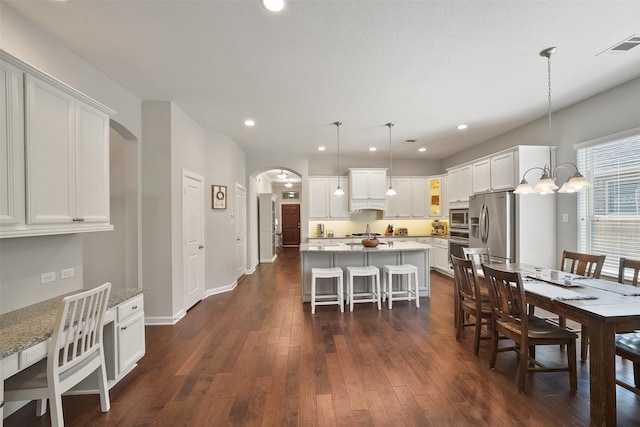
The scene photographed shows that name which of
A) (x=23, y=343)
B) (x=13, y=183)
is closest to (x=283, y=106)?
(x=13, y=183)

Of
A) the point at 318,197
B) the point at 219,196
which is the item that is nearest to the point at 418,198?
the point at 318,197

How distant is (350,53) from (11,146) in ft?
8.56

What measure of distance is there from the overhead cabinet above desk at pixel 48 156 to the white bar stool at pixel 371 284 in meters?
3.11

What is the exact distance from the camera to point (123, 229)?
3613 millimetres

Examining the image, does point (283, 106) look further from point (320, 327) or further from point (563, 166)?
point (563, 166)

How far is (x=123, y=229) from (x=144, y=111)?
1.57 m

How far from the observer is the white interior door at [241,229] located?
6.16 m

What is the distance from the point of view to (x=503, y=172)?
469 centimetres

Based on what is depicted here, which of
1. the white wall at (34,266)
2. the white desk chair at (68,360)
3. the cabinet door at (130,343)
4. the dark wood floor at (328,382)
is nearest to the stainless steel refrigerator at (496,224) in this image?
the dark wood floor at (328,382)

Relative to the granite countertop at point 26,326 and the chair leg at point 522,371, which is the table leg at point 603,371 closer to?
the chair leg at point 522,371

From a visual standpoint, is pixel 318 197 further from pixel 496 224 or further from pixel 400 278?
pixel 496 224

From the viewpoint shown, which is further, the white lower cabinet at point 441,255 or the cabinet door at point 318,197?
the cabinet door at point 318,197

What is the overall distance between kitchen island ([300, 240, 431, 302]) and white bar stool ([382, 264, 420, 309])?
234 mm

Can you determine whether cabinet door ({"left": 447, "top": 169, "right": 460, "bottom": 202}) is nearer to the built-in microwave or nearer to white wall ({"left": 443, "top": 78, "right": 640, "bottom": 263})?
the built-in microwave
